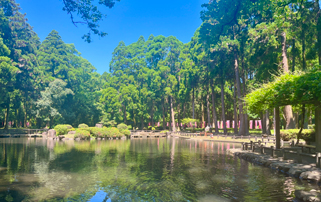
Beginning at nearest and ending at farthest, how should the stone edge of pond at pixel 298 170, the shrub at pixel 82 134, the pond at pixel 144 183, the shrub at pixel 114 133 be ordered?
the stone edge of pond at pixel 298 170
the pond at pixel 144 183
the shrub at pixel 82 134
the shrub at pixel 114 133

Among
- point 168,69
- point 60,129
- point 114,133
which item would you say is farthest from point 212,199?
point 168,69

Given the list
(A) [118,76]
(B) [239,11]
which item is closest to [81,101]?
(A) [118,76]

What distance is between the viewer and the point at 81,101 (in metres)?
59.4

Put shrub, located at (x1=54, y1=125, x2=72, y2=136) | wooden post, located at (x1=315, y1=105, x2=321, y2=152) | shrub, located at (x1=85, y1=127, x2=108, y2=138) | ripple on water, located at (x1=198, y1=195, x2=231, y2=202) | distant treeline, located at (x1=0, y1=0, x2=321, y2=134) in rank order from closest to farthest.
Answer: ripple on water, located at (x1=198, y1=195, x2=231, y2=202) < wooden post, located at (x1=315, y1=105, x2=321, y2=152) < distant treeline, located at (x1=0, y1=0, x2=321, y2=134) < shrub, located at (x1=54, y1=125, x2=72, y2=136) < shrub, located at (x1=85, y1=127, x2=108, y2=138)

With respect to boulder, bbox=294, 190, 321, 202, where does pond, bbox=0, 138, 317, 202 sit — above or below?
below

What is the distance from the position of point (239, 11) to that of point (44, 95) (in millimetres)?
40859

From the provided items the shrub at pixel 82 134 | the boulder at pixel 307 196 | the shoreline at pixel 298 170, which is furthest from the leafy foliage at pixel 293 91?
the shrub at pixel 82 134

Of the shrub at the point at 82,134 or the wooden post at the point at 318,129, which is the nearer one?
the wooden post at the point at 318,129

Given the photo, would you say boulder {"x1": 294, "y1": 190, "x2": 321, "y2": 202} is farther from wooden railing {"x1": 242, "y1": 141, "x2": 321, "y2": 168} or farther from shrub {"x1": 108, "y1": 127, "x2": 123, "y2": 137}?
shrub {"x1": 108, "y1": 127, "x2": 123, "y2": 137}

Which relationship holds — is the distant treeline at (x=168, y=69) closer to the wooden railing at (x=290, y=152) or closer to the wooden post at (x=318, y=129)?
the wooden railing at (x=290, y=152)

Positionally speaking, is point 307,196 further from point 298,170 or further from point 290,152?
point 290,152

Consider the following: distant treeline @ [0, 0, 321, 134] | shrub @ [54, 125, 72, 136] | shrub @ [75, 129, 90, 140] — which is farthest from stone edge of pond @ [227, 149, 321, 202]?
shrub @ [54, 125, 72, 136]

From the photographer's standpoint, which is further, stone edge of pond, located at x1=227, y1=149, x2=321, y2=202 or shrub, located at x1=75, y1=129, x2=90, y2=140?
shrub, located at x1=75, y1=129, x2=90, y2=140

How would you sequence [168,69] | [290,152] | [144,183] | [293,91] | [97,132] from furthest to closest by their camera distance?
[168,69]
[97,132]
[290,152]
[293,91]
[144,183]
